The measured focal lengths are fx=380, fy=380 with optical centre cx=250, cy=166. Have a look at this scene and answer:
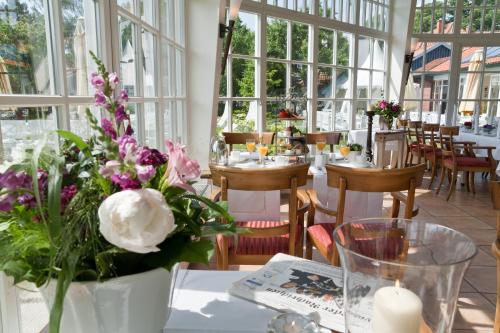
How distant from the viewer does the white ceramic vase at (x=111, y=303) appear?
1.81 ft

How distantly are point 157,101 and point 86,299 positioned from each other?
199cm

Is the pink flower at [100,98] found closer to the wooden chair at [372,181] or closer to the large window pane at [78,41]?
the large window pane at [78,41]

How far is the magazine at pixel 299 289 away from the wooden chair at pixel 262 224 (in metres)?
0.75

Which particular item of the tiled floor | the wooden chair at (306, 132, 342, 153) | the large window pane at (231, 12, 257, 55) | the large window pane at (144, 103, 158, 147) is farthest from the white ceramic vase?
the large window pane at (231, 12, 257, 55)

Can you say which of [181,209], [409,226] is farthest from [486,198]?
[181,209]

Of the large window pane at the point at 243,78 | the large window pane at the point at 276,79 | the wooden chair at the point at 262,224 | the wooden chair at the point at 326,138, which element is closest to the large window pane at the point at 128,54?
the wooden chair at the point at 262,224

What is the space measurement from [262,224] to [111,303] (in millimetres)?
1669

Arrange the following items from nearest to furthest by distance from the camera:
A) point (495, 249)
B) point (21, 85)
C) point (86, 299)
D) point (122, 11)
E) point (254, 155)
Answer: point (86, 299) < point (21, 85) < point (495, 249) < point (122, 11) < point (254, 155)

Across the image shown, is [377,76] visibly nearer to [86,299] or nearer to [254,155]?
[254,155]

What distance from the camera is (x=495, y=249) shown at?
1.58 metres

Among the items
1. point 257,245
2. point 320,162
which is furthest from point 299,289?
point 320,162

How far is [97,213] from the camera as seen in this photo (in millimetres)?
540

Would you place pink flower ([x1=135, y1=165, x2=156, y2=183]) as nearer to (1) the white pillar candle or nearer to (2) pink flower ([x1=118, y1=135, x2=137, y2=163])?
(2) pink flower ([x1=118, y1=135, x2=137, y2=163])

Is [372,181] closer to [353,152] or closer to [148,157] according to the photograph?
[353,152]
